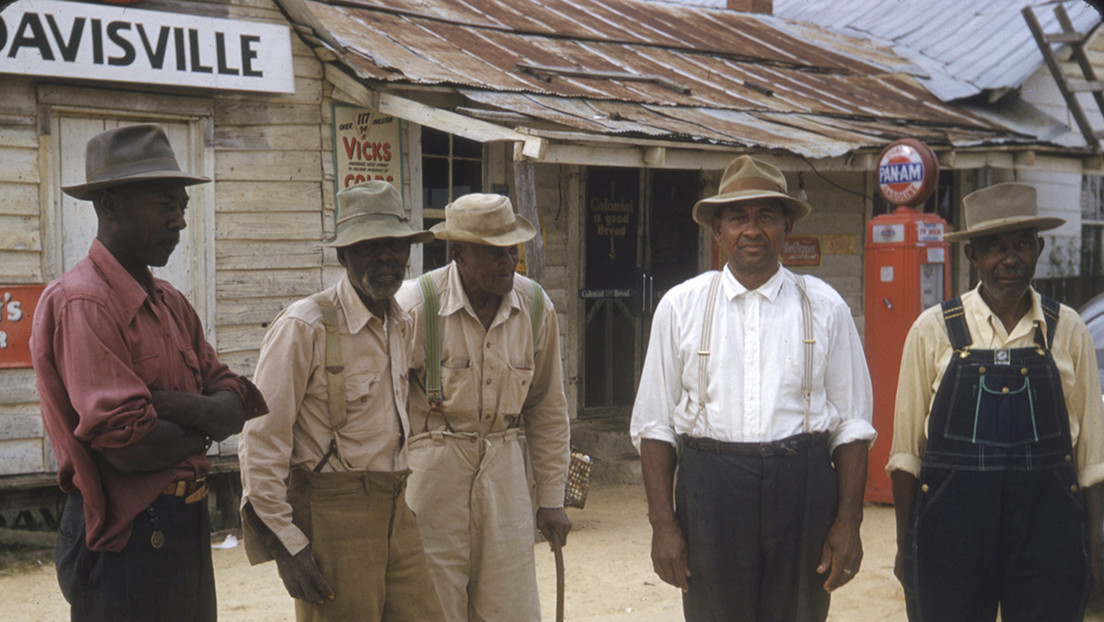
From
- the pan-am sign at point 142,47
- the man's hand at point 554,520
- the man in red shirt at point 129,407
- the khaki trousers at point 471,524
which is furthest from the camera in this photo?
the pan-am sign at point 142,47

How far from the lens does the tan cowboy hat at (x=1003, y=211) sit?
343 centimetres

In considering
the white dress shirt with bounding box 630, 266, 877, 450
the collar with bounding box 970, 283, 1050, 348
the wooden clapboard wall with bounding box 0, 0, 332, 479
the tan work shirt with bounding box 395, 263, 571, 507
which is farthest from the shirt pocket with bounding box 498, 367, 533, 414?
the wooden clapboard wall with bounding box 0, 0, 332, 479

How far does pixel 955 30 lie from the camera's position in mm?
13883

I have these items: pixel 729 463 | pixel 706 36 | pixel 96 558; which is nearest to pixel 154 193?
pixel 96 558

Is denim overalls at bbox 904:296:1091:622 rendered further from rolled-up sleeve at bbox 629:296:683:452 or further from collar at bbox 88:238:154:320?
collar at bbox 88:238:154:320

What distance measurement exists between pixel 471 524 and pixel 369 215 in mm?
1080

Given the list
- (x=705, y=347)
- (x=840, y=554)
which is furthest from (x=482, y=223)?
(x=840, y=554)

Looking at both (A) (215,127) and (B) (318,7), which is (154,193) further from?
(B) (318,7)

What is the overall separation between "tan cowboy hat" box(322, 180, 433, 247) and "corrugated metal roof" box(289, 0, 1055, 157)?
4014 millimetres

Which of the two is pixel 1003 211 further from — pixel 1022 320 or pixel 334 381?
pixel 334 381

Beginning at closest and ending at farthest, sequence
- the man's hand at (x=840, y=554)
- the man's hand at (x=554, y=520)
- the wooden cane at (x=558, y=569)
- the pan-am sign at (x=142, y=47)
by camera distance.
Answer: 1. the man's hand at (x=840, y=554)
2. the wooden cane at (x=558, y=569)
3. the man's hand at (x=554, y=520)
4. the pan-am sign at (x=142, y=47)

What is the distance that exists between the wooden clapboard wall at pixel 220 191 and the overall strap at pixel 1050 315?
5411 mm

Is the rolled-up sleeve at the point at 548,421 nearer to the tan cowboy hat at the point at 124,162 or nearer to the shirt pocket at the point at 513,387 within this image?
the shirt pocket at the point at 513,387

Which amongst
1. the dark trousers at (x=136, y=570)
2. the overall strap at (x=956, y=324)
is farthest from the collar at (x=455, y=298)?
the overall strap at (x=956, y=324)
